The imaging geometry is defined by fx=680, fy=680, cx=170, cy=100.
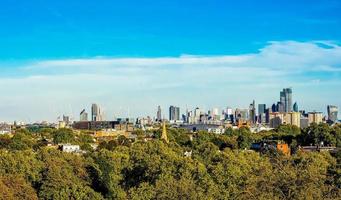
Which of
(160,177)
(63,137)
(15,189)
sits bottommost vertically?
(15,189)

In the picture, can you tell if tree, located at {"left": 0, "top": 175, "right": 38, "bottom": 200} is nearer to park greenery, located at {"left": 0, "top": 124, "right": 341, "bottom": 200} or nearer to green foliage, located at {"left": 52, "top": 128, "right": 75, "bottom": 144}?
park greenery, located at {"left": 0, "top": 124, "right": 341, "bottom": 200}

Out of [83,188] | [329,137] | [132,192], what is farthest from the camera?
[329,137]

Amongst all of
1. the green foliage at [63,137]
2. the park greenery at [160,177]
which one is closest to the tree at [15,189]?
the park greenery at [160,177]

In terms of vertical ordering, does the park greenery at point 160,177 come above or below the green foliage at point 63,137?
below

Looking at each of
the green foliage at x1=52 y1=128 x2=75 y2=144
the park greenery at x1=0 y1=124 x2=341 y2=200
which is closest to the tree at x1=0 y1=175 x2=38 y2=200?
the park greenery at x1=0 y1=124 x2=341 y2=200

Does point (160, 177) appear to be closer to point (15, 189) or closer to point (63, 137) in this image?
point (15, 189)

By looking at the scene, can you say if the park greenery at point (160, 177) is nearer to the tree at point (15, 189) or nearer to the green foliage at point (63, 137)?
the tree at point (15, 189)

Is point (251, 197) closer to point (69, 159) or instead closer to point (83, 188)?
point (83, 188)

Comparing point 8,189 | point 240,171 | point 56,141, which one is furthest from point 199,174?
point 56,141

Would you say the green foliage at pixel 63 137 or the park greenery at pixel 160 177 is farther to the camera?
the green foliage at pixel 63 137

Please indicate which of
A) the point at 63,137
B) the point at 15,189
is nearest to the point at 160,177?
the point at 15,189

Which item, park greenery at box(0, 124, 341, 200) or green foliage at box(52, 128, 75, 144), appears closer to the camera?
park greenery at box(0, 124, 341, 200)
